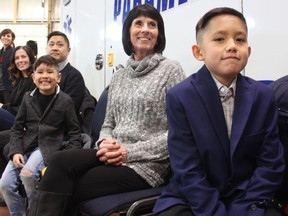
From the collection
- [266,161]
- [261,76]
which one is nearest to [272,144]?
[266,161]

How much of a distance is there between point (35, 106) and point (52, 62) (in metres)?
0.31

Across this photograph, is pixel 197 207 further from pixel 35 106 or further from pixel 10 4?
pixel 10 4

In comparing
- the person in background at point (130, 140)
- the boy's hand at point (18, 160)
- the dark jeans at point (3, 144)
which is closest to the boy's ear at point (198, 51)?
the person in background at point (130, 140)

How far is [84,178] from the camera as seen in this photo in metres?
1.45

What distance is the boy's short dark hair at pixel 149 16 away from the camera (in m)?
1.77

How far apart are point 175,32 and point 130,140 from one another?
92 cm

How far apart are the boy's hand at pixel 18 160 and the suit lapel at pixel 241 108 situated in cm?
135

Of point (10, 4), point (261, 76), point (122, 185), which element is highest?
point (10, 4)

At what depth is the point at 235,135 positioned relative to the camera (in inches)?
45.6

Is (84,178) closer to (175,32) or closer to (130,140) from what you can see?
(130,140)

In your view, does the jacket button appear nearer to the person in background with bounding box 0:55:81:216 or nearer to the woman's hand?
the woman's hand

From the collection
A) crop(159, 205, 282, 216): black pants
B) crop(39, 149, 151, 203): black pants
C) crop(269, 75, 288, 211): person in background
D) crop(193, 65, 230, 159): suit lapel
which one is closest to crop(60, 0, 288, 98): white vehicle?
crop(269, 75, 288, 211): person in background

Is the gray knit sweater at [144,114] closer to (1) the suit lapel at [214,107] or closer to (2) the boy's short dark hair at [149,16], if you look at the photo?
(2) the boy's short dark hair at [149,16]

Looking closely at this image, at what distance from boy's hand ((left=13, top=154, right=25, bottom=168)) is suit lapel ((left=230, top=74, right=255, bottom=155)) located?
135 cm
